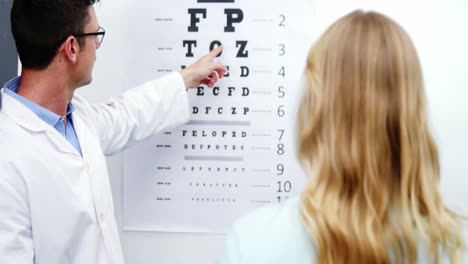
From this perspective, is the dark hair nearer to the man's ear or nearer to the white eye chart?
the man's ear

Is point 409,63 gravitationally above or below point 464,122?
above

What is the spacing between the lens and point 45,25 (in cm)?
112

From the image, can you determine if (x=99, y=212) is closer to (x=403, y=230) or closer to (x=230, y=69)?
(x=230, y=69)

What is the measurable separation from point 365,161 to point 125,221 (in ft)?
2.46

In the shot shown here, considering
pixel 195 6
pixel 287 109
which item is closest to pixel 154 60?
pixel 195 6

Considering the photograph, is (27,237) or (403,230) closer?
(403,230)

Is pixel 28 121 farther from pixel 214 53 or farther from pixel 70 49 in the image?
pixel 214 53

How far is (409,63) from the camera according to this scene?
68 cm

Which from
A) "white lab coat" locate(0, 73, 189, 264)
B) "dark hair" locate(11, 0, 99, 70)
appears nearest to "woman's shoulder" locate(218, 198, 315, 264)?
"white lab coat" locate(0, 73, 189, 264)

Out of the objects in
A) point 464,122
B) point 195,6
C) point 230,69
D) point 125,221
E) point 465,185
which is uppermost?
point 195,6

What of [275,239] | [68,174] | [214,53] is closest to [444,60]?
[214,53]

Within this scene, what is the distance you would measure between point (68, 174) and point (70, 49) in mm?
243

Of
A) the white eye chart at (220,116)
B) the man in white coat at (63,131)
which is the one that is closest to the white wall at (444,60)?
the white eye chart at (220,116)

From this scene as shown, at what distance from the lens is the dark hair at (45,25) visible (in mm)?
1117
